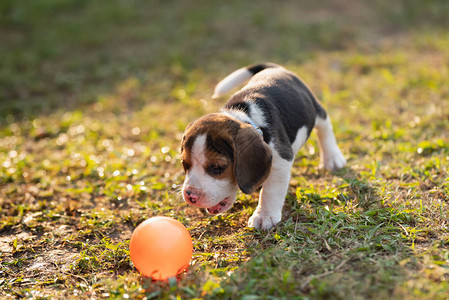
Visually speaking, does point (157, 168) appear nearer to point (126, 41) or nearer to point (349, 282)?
point (349, 282)

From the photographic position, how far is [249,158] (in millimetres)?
3373

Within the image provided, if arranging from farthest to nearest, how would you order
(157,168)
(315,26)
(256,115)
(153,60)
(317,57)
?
(315,26) < (153,60) < (317,57) < (157,168) < (256,115)

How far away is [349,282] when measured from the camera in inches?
118

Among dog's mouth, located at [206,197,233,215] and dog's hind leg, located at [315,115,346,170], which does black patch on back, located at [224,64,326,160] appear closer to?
dog's hind leg, located at [315,115,346,170]

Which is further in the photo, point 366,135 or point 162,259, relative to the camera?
point 366,135

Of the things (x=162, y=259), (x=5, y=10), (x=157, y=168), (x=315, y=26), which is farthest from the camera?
(x=5, y=10)

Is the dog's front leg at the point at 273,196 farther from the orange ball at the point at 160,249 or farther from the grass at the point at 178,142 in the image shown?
the orange ball at the point at 160,249

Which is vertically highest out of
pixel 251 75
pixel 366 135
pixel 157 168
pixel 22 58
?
pixel 251 75

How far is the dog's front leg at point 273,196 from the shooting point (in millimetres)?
3832

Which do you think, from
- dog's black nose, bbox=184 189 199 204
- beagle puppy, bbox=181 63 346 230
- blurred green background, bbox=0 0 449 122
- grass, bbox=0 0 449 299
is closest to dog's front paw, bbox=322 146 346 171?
grass, bbox=0 0 449 299

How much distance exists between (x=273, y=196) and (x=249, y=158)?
2.11ft

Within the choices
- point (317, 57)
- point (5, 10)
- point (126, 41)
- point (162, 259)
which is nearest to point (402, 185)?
point (162, 259)

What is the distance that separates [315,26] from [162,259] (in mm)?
8359

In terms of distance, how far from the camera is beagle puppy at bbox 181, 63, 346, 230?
3.39m
